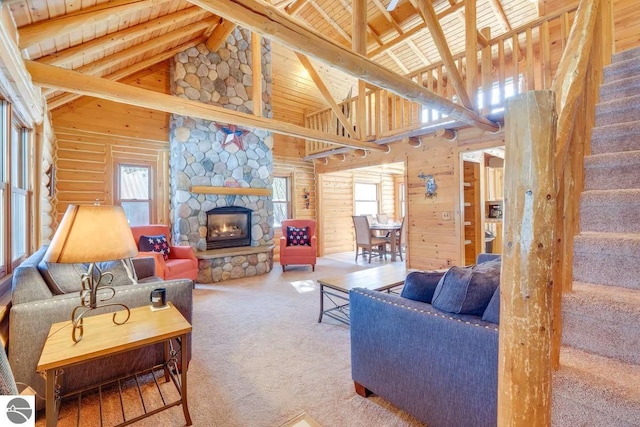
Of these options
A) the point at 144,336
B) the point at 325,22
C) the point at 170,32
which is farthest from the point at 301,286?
the point at 325,22

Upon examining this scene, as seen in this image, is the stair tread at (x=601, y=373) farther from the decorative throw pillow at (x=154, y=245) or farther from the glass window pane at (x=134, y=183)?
the glass window pane at (x=134, y=183)

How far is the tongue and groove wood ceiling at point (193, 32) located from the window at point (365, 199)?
2.67 metres

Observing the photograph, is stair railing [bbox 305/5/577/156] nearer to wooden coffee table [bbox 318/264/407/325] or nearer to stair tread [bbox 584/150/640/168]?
stair tread [bbox 584/150/640/168]

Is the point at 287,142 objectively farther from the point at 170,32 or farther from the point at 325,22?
the point at 170,32

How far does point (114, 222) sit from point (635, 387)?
2.24 metres

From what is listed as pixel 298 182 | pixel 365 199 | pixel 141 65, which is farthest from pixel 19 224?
pixel 365 199

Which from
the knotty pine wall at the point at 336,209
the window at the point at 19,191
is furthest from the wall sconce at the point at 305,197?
the window at the point at 19,191

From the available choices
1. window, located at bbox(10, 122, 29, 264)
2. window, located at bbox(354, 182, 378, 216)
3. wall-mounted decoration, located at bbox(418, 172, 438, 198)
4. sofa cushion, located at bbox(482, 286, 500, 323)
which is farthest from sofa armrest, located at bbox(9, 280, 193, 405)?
window, located at bbox(354, 182, 378, 216)

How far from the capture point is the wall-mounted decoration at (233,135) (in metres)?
5.45

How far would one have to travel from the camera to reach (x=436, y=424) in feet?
4.91

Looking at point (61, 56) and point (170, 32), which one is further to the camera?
point (170, 32)

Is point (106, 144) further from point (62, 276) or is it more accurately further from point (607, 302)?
point (607, 302)

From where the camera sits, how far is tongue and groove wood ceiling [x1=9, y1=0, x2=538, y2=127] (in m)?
2.47

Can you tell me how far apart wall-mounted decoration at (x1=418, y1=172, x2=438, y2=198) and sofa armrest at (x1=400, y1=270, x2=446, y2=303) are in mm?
3837
